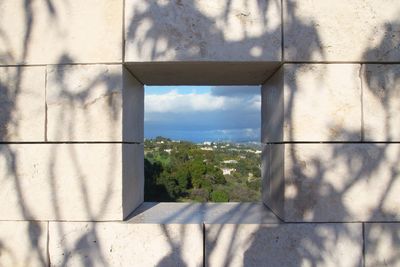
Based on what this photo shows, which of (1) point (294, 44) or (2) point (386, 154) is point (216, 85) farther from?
(2) point (386, 154)

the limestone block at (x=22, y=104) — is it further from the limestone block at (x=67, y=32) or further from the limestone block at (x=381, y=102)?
the limestone block at (x=381, y=102)

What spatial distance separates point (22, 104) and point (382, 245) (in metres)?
3.39

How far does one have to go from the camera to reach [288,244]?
3.12m

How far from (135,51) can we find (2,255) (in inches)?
84.6

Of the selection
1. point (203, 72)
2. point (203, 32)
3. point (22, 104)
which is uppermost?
point (203, 32)

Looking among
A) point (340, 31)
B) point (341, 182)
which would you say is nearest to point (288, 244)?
point (341, 182)

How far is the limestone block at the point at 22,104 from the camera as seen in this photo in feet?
10.4

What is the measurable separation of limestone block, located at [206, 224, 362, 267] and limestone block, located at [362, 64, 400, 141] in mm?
838

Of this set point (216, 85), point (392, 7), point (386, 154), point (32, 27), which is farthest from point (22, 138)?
point (392, 7)

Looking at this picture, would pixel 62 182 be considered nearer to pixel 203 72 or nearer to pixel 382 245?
pixel 203 72

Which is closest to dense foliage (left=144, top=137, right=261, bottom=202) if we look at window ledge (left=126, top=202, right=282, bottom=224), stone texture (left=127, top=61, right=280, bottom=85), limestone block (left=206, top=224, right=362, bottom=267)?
window ledge (left=126, top=202, right=282, bottom=224)

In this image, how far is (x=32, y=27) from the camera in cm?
316

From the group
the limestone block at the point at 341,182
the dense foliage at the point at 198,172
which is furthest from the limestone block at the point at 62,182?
the dense foliage at the point at 198,172

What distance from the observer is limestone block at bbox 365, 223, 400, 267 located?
10.2 ft
